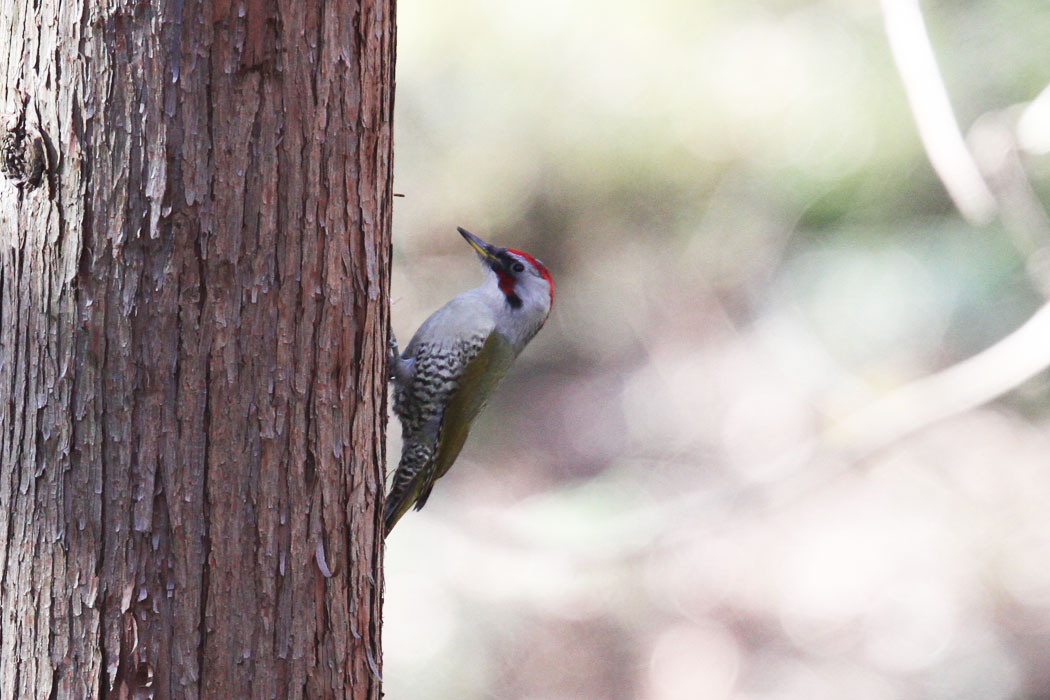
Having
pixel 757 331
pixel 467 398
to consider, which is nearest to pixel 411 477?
pixel 467 398

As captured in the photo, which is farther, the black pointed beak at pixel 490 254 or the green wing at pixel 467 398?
the black pointed beak at pixel 490 254

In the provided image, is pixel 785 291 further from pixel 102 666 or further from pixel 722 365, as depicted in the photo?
pixel 102 666

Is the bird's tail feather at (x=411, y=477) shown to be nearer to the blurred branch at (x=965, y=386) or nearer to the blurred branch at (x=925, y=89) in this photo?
the blurred branch at (x=925, y=89)

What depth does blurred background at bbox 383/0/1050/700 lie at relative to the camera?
5410mm

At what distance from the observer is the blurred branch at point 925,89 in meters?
4.25

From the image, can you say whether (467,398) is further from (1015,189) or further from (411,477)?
(1015,189)

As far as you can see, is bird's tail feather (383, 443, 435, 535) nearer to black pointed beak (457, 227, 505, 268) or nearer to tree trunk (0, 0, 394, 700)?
black pointed beak (457, 227, 505, 268)

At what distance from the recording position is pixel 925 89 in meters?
4.35

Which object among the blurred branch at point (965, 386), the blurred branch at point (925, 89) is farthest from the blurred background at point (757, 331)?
the blurred branch at point (925, 89)

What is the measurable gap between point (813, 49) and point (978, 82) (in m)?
0.93

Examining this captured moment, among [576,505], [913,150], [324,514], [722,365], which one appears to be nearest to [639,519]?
[576,505]

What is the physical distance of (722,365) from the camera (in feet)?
22.9

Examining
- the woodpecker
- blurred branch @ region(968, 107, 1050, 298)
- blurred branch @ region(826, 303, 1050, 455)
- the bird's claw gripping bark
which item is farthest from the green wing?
blurred branch @ region(968, 107, 1050, 298)

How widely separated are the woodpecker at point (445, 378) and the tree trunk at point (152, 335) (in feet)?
3.61
